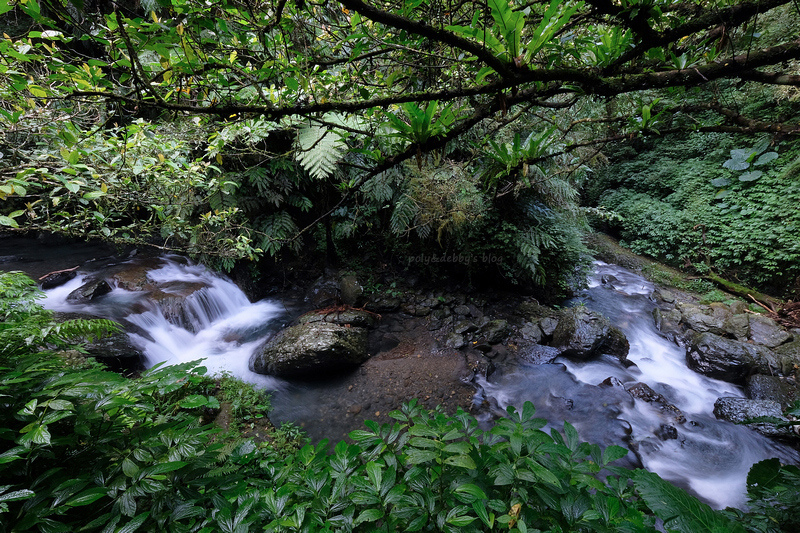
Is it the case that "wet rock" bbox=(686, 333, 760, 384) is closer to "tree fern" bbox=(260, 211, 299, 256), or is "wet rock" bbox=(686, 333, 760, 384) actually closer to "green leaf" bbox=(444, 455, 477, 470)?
"green leaf" bbox=(444, 455, 477, 470)

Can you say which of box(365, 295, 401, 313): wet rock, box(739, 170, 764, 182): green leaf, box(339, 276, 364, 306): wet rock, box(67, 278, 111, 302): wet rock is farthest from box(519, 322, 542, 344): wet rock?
box(739, 170, 764, 182): green leaf

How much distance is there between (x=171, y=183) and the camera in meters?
2.59

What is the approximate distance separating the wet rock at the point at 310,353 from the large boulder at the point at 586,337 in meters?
3.00

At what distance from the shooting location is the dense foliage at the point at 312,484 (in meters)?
0.94

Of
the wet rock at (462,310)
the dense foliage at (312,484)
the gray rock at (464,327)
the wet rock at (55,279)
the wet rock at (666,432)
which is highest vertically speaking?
the wet rock at (55,279)

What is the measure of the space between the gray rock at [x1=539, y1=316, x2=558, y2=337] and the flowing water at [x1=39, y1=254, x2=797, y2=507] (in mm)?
532

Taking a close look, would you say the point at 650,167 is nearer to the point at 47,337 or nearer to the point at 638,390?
the point at 638,390

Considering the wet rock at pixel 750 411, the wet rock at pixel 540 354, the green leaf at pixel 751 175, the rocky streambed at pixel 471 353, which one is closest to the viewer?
the wet rock at pixel 750 411

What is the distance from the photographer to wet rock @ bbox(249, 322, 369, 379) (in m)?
4.21

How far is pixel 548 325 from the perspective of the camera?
5.10m

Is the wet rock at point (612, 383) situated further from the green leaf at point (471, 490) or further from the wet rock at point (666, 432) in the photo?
the green leaf at point (471, 490)

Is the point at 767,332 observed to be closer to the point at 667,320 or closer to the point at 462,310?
the point at 667,320

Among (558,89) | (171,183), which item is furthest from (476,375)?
(171,183)

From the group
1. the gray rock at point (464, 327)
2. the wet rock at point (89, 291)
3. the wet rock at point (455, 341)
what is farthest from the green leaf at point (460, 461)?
the wet rock at point (89, 291)
